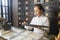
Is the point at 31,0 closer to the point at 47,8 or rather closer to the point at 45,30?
the point at 47,8

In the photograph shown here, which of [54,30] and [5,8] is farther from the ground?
[5,8]

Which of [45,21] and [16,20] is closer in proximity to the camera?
[45,21]

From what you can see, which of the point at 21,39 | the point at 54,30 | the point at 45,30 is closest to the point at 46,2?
the point at 54,30

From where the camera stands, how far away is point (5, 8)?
3605mm

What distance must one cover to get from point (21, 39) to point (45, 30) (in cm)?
80

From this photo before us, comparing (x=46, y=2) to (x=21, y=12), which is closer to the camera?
(x=46, y=2)

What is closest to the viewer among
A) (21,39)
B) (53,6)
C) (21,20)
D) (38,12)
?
(21,39)

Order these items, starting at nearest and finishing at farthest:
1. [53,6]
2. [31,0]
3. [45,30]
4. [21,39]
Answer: [21,39] < [45,30] < [53,6] < [31,0]

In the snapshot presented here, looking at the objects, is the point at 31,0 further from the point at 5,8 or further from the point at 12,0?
the point at 5,8

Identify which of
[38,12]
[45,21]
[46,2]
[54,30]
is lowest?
[54,30]

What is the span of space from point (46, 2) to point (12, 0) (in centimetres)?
100

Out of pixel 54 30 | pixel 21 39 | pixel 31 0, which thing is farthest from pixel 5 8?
pixel 21 39

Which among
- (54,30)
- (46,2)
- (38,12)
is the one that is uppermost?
(46,2)

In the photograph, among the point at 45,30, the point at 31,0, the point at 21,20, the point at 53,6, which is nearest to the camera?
the point at 45,30
